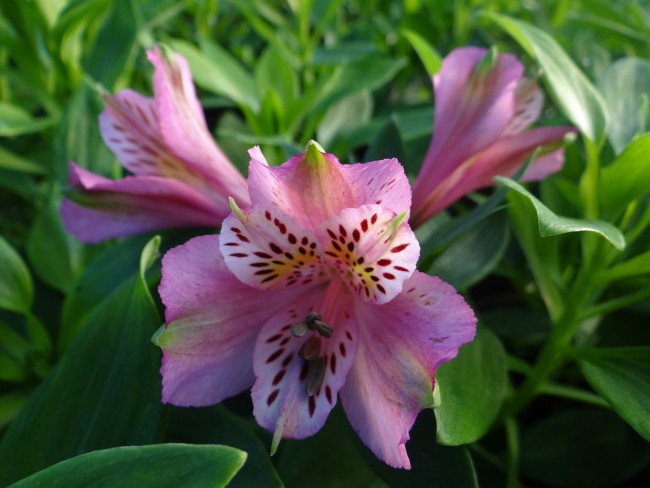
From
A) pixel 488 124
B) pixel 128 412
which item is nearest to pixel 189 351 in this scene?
pixel 128 412

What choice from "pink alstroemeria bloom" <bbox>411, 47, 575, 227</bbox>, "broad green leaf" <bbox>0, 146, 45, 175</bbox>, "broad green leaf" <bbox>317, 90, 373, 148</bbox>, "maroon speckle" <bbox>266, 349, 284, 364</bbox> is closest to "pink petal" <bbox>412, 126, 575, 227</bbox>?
"pink alstroemeria bloom" <bbox>411, 47, 575, 227</bbox>

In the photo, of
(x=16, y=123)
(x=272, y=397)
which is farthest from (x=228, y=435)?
(x=16, y=123)

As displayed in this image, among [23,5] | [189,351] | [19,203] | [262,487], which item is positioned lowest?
[19,203]

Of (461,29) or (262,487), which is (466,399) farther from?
(461,29)

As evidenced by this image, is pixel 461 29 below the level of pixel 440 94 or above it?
below

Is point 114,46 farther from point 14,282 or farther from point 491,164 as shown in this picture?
point 491,164

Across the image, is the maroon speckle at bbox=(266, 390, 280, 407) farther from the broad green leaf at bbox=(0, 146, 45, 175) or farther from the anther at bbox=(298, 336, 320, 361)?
the broad green leaf at bbox=(0, 146, 45, 175)

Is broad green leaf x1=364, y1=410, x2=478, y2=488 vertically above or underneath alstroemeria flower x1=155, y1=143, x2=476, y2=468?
underneath
